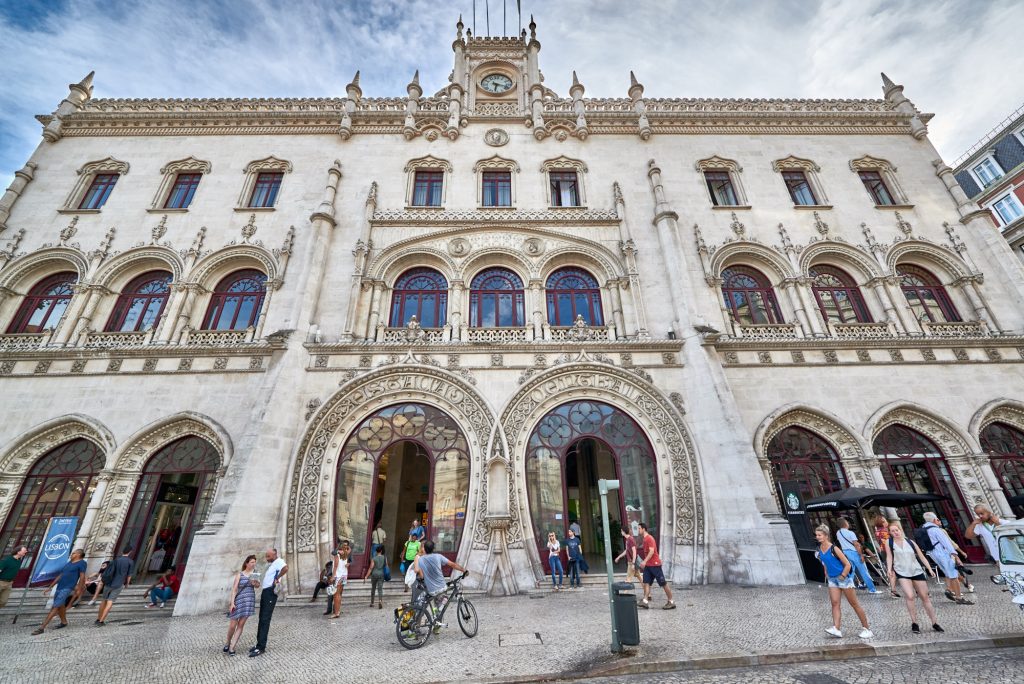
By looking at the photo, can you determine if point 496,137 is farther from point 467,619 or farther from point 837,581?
point 837,581

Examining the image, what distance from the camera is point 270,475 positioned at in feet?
37.5

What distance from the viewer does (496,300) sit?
1580 cm

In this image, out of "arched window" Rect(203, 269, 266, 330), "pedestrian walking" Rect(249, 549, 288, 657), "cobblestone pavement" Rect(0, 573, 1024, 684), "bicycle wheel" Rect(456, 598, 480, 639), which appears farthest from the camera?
"arched window" Rect(203, 269, 266, 330)

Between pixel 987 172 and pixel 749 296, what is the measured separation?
2471 centimetres

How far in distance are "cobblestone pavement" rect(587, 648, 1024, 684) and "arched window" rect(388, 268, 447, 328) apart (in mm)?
12270

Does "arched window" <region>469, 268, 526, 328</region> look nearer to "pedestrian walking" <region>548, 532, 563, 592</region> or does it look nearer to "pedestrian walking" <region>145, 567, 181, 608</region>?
"pedestrian walking" <region>548, 532, 563, 592</region>

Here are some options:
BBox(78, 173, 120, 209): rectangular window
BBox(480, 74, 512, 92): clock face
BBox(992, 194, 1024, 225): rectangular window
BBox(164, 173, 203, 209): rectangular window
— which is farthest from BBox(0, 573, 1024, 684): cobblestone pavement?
BBox(992, 194, 1024, 225): rectangular window

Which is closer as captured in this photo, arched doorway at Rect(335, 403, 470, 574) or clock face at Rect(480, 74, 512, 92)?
arched doorway at Rect(335, 403, 470, 574)

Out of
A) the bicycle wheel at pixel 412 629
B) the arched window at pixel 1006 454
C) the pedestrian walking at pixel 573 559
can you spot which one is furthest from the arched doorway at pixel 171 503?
the arched window at pixel 1006 454

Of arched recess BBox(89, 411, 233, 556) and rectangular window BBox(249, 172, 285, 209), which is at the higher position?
rectangular window BBox(249, 172, 285, 209)

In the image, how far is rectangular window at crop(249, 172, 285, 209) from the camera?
59.2 feet

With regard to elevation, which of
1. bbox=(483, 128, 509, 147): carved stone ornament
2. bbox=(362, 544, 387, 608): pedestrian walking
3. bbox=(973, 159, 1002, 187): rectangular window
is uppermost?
bbox=(973, 159, 1002, 187): rectangular window

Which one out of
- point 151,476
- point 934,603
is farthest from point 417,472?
point 934,603

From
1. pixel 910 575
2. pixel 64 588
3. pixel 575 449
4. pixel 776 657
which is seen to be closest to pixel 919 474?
pixel 910 575
